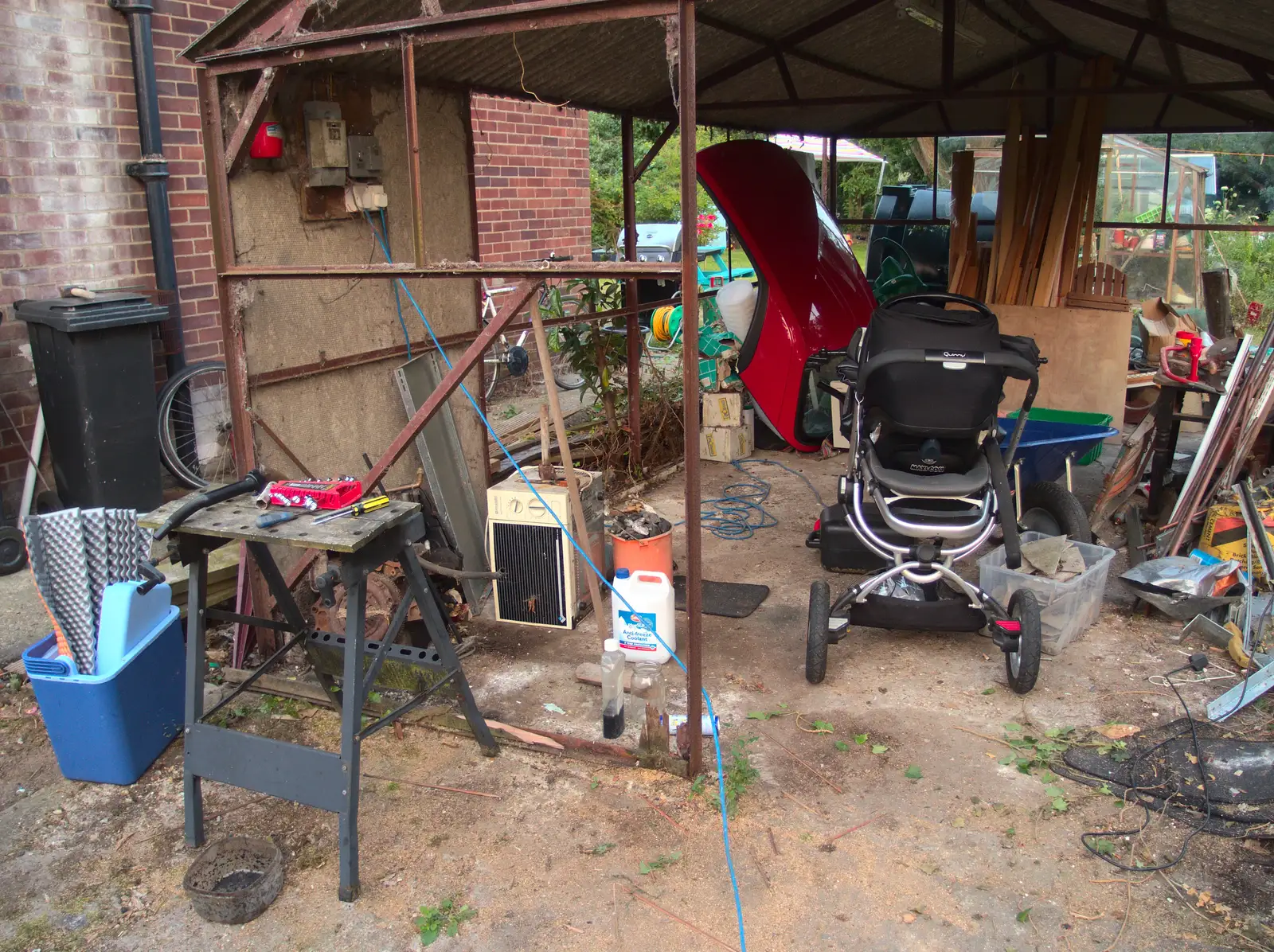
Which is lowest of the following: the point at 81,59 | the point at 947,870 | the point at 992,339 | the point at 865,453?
the point at 947,870

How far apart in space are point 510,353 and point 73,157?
13.1 ft

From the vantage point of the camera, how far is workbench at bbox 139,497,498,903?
3.14m

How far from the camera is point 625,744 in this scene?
153 inches

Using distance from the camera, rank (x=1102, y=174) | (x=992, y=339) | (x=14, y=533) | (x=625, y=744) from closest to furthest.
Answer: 1. (x=625, y=744)
2. (x=992, y=339)
3. (x=14, y=533)
4. (x=1102, y=174)

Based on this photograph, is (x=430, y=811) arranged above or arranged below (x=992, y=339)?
below

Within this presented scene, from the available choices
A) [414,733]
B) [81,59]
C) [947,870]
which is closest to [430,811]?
[414,733]

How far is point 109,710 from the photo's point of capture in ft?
12.1

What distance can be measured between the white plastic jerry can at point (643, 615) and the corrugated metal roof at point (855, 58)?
2.34 m

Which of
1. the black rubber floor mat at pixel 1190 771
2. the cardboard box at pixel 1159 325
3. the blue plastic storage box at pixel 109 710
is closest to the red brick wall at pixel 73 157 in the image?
the blue plastic storage box at pixel 109 710

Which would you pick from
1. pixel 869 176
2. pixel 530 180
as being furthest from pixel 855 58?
pixel 869 176

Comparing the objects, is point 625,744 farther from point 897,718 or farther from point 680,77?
point 680,77

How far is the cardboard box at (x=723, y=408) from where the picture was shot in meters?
7.99

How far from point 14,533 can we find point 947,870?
477 cm

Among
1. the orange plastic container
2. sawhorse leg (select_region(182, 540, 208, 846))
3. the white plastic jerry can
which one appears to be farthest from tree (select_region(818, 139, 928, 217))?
sawhorse leg (select_region(182, 540, 208, 846))
